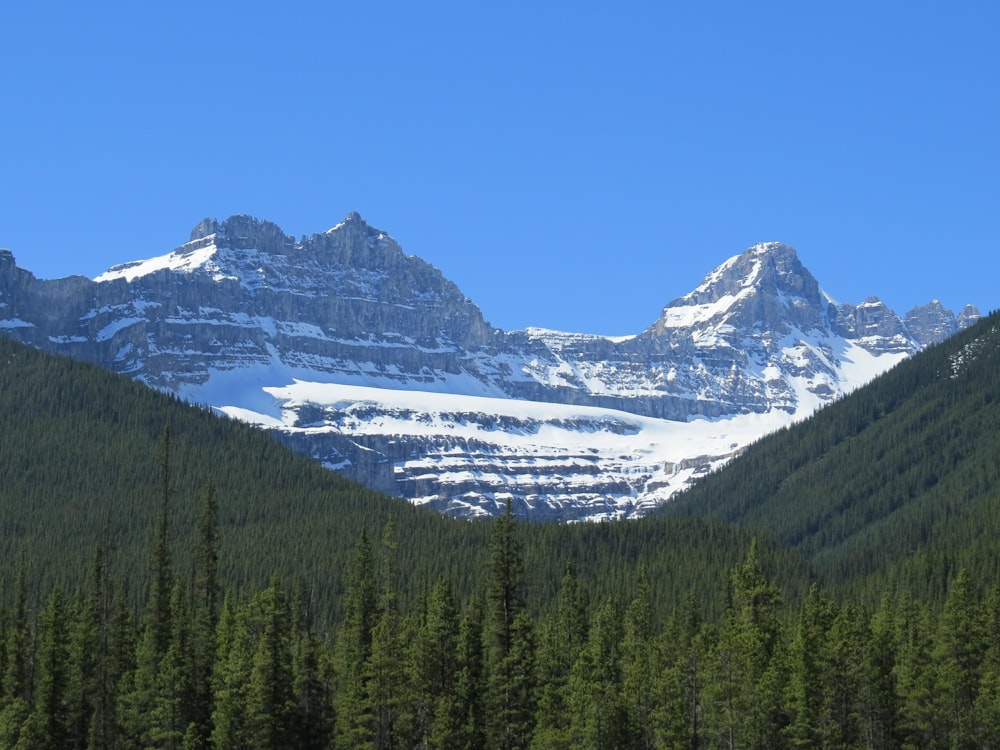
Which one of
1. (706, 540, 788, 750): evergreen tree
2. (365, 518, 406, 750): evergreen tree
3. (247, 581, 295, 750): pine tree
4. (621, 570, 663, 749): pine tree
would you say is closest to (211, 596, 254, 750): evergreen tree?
(247, 581, 295, 750): pine tree

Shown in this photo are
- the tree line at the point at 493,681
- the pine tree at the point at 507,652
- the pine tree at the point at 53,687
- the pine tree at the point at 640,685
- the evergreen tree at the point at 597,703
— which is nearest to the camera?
the evergreen tree at the point at 597,703

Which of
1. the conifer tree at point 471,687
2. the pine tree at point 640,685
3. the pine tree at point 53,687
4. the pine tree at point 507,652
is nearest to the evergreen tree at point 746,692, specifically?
the pine tree at point 640,685

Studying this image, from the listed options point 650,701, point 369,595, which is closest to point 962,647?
point 650,701

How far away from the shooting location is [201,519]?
409ft

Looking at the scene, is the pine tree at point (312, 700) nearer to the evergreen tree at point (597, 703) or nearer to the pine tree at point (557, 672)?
the pine tree at point (557, 672)

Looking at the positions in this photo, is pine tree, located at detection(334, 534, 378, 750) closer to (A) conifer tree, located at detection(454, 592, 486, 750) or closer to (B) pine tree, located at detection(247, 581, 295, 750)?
(B) pine tree, located at detection(247, 581, 295, 750)

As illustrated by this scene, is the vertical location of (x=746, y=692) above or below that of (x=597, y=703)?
above

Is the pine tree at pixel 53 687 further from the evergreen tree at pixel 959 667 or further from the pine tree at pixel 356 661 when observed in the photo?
the evergreen tree at pixel 959 667

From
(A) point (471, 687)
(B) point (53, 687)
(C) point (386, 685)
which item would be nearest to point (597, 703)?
(A) point (471, 687)

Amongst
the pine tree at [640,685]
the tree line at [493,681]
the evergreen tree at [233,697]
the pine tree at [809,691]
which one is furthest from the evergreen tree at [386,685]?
the pine tree at [809,691]

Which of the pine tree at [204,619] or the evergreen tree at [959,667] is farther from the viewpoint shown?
the pine tree at [204,619]

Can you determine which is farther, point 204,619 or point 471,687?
point 204,619

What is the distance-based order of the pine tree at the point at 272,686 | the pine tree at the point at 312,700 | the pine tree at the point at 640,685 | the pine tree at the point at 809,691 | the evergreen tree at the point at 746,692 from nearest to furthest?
1. the pine tree at the point at 809,691
2. the evergreen tree at the point at 746,692
3. the pine tree at the point at 272,686
4. the pine tree at the point at 640,685
5. the pine tree at the point at 312,700

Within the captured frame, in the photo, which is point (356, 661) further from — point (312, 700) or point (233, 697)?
point (233, 697)
